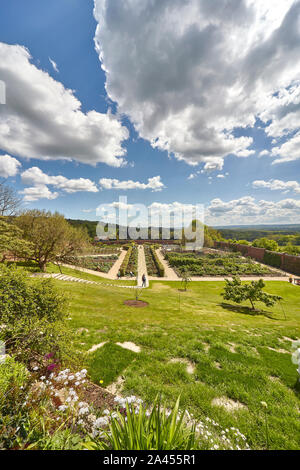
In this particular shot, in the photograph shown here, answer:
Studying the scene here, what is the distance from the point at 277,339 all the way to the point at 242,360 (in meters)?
2.60

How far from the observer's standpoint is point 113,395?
2.95m

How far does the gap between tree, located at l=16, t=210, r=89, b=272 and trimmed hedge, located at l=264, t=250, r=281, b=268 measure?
1373 inches

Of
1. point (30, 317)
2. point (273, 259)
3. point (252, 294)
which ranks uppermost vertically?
point (30, 317)

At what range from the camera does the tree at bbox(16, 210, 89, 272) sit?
1545 centimetres

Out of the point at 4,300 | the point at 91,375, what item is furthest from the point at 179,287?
the point at 4,300

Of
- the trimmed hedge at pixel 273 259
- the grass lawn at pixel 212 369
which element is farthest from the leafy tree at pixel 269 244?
the grass lawn at pixel 212 369

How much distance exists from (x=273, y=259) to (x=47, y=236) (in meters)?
38.6

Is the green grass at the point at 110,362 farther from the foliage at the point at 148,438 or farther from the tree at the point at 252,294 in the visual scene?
the tree at the point at 252,294

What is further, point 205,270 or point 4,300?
point 205,270

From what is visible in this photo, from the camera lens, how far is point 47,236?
15.5 metres

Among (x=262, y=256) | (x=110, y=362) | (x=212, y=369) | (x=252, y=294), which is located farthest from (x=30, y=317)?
(x=262, y=256)

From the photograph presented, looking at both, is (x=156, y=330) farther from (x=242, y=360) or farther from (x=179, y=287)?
(x=179, y=287)

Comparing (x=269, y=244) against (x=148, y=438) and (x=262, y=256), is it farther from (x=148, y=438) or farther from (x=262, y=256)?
(x=148, y=438)

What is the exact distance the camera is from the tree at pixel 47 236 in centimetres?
1545
